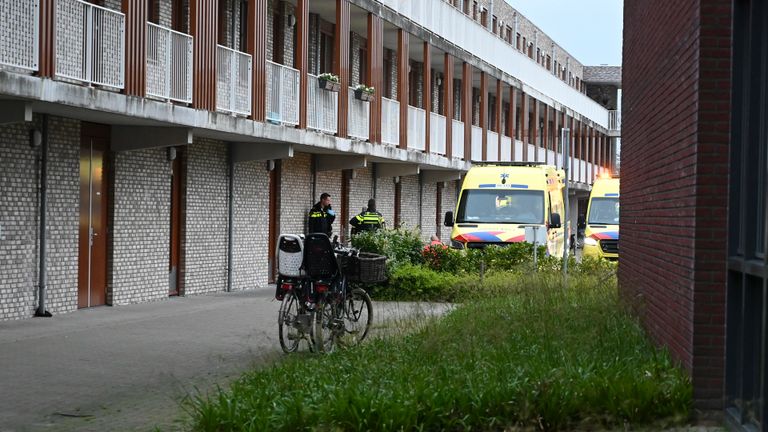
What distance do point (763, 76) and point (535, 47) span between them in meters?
52.5

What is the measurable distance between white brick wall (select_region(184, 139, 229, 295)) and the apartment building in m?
0.04

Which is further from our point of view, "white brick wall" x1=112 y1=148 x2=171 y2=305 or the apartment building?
"white brick wall" x1=112 y1=148 x2=171 y2=305

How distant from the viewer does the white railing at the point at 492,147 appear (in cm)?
4086

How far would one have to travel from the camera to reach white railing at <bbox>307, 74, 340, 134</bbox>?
2434 cm

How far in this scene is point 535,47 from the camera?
5925 cm

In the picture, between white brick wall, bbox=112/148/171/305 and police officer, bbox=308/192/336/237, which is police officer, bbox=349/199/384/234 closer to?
police officer, bbox=308/192/336/237

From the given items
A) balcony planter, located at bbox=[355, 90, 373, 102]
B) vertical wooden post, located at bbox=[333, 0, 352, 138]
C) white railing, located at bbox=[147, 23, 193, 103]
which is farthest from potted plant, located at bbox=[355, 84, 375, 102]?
white railing, located at bbox=[147, 23, 193, 103]

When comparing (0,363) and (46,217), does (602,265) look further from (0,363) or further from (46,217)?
(0,363)

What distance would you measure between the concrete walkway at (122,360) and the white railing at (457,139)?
17.1m

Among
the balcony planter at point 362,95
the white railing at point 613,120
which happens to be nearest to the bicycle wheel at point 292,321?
the balcony planter at point 362,95

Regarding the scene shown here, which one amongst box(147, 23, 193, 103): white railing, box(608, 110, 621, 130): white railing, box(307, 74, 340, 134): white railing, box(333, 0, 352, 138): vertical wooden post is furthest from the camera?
box(608, 110, 621, 130): white railing

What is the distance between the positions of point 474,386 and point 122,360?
527 centimetres

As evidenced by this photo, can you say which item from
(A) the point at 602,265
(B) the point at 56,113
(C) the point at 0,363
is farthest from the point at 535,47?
(C) the point at 0,363

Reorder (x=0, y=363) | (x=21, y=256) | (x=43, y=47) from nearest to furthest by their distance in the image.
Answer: (x=0, y=363) < (x=43, y=47) < (x=21, y=256)
